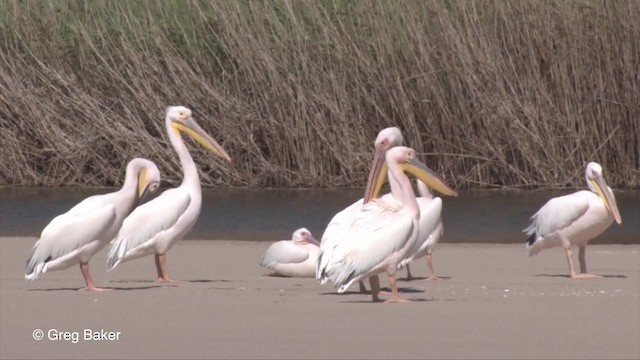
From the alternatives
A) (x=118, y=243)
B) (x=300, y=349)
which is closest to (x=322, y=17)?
(x=118, y=243)

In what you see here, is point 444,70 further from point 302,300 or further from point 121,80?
point 302,300

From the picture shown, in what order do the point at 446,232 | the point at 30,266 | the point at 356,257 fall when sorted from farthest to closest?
the point at 446,232
the point at 30,266
the point at 356,257

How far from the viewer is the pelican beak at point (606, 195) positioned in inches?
391

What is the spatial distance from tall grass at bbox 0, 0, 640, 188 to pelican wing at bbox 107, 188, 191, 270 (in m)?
5.35

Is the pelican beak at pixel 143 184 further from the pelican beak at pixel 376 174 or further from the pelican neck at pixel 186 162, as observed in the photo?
the pelican beak at pixel 376 174

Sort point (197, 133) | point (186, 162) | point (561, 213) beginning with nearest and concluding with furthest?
point (561, 213)
point (186, 162)
point (197, 133)

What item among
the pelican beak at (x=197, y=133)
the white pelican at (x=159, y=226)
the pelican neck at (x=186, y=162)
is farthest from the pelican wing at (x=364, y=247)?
the pelican beak at (x=197, y=133)

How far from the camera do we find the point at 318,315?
8.03m

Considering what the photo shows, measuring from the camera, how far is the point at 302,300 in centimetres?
865

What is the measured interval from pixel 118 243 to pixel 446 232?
4406 millimetres

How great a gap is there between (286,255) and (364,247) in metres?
1.68

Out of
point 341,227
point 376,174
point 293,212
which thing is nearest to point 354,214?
point 341,227

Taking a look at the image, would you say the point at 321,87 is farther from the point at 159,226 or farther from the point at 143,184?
the point at 143,184

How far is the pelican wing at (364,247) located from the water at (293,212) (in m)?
4.38
